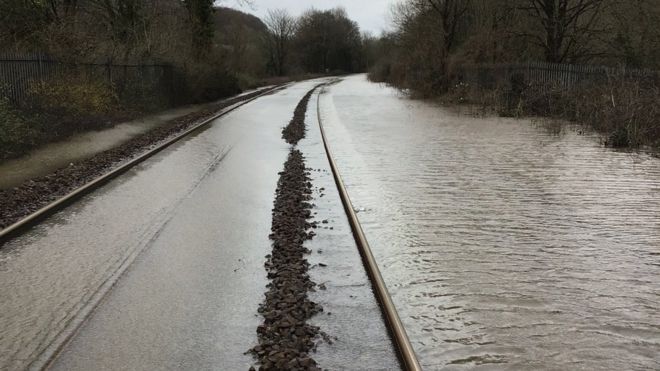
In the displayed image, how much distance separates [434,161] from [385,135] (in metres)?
5.21

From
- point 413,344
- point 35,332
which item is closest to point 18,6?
point 35,332

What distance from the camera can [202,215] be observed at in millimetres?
8477

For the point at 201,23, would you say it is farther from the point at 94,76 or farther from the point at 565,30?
the point at 565,30

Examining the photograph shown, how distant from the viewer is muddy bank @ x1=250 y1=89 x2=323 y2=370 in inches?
168

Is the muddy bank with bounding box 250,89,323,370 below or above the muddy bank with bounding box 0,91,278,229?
below

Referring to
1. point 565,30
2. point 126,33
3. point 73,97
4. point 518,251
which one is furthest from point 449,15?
point 518,251

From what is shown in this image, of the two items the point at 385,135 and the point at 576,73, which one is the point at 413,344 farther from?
the point at 576,73

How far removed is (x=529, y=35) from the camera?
2989 centimetres

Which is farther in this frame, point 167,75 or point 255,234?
point 167,75

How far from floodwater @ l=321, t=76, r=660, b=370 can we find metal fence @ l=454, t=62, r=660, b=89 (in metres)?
7.60

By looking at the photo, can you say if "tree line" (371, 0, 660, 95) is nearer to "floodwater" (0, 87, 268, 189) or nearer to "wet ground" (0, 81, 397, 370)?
"floodwater" (0, 87, 268, 189)

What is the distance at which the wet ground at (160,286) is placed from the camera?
439 centimetres

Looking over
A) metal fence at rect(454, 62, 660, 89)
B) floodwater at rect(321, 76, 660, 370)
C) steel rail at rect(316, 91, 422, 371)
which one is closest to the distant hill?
metal fence at rect(454, 62, 660, 89)

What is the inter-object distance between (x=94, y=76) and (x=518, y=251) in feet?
67.2
